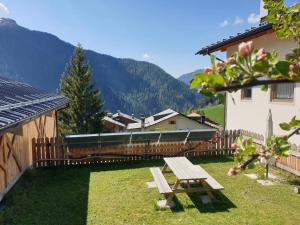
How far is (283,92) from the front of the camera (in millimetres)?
11117

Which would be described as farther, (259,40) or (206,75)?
(259,40)

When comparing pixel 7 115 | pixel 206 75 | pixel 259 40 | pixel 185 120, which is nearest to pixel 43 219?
pixel 7 115

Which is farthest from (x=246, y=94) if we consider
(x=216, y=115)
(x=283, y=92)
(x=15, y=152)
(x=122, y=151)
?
(x=216, y=115)

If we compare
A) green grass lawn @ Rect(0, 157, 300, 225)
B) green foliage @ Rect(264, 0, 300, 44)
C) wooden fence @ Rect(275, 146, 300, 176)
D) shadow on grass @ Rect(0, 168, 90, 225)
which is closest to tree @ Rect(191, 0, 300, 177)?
green foliage @ Rect(264, 0, 300, 44)

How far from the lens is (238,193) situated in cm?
859

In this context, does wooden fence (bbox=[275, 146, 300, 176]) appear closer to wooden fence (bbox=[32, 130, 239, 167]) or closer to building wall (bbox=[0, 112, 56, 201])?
wooden fence (bbox=[32, 130, 239, 167])

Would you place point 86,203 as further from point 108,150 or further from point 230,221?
point 108,150

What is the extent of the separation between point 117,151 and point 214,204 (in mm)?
5971

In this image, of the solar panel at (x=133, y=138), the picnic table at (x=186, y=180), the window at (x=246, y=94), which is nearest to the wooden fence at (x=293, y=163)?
the picnic table at (x=186, y=180)

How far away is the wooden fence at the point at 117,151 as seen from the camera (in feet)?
39.3

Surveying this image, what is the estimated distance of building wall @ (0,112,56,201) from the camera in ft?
26.9

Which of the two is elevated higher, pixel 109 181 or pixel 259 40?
pixel 259 40

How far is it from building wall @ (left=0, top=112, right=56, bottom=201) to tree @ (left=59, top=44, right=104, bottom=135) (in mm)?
25435

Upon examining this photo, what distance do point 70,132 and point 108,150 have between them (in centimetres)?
2736
